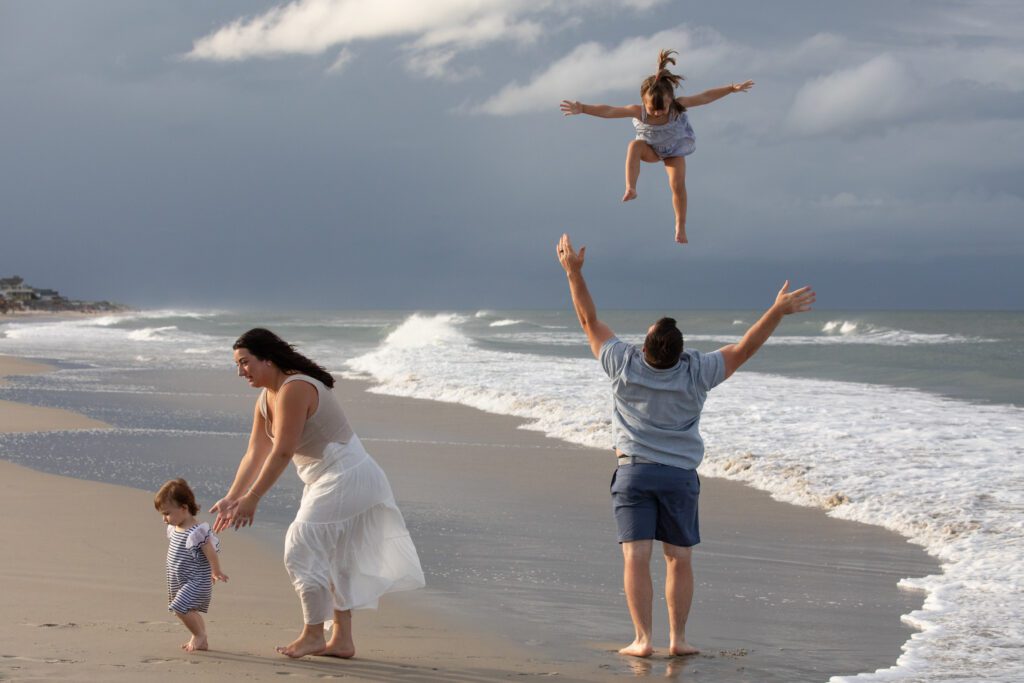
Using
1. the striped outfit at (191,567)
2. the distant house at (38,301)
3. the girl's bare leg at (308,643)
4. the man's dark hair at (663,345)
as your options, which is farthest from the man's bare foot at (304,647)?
the distant house at (38,301)

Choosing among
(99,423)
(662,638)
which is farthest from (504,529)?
(99,423)

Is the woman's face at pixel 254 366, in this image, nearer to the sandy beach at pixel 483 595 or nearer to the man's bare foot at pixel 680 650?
the sandy beach at pixel 483 595

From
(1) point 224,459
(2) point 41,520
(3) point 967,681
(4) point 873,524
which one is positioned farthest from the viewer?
(1) point 224,459

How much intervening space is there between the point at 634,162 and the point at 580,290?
2.25 ft

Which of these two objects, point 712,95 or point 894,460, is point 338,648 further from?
point 894,460

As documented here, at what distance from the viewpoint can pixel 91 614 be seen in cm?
578

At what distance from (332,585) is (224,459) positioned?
296 inches

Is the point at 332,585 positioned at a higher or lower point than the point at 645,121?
lower

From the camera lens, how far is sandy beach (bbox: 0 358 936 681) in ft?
16.9

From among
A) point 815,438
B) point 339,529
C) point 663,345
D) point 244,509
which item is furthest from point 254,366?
point 815,438

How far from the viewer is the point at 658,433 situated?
5.34 metres

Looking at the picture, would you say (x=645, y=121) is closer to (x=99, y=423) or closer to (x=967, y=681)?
(x=967, y=681)

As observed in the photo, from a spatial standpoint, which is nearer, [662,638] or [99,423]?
[662,638]

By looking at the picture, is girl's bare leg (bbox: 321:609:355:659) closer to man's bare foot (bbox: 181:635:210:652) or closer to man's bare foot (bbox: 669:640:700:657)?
man's bare foot (bbox: 181:635:210:652)
